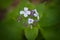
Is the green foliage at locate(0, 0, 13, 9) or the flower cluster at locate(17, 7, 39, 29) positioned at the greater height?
the green foliage at locate(0, 0, 13, 9)

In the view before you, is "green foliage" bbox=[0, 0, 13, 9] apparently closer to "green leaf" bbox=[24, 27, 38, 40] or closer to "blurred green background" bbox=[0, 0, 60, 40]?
"blurred green background" bbox=[0, 0, 60, 40]

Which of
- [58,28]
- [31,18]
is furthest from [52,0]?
[31,18]

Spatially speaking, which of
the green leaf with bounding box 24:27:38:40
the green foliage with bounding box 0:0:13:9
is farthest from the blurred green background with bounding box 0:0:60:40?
the green foliage with bounding box 0:0:13:9

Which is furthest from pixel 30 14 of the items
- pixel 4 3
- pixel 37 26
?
pixel 4 3

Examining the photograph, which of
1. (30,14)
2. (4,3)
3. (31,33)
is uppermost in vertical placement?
(4,3)

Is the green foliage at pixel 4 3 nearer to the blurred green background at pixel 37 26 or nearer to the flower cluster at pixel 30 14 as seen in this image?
the blurred green background at pixel 37 26

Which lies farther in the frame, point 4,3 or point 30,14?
point 4,3

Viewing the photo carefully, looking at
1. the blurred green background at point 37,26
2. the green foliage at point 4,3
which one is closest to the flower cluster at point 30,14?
the blurred green background at point 37,26

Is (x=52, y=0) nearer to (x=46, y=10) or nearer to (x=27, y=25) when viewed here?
(x=46, y=10)

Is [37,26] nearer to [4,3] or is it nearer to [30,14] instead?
[30,14]

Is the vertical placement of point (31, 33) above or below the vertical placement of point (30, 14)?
below

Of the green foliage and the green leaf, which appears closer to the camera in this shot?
the green leaf

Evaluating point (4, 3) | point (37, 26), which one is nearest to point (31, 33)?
point (37, 26)
